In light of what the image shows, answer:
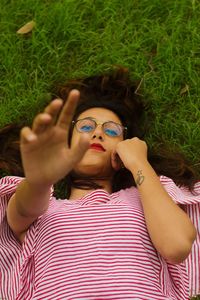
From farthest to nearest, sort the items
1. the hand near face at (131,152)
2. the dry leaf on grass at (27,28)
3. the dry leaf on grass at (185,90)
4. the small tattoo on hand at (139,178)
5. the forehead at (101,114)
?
the dry leaf on grass at (27,28) → the dry leaf on grass at (185,90) → the forehead at (101,114) → the hand near face at (131,152) → the small tattoo on hand at (139,178)

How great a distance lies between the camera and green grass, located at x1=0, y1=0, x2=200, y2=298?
4137 millimetres

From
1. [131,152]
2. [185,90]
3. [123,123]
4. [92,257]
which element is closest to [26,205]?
[92,257]

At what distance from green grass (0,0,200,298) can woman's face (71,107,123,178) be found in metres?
0.69

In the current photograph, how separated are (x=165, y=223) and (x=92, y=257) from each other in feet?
1.40

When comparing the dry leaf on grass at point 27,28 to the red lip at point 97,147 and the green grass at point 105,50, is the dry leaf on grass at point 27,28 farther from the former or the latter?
the red lip at point 97,147

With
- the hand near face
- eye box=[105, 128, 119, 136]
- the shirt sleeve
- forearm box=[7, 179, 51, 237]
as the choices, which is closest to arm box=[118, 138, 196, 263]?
the hand near face

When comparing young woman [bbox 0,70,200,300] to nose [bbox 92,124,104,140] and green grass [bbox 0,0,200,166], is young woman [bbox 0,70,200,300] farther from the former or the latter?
green grass [bbox 0,0,200,166]

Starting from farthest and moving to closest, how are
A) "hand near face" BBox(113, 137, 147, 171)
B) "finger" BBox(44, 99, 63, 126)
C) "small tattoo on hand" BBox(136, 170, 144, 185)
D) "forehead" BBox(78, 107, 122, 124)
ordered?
1. "forehead" BBox(78, 107, 122, 124)
2. "hand near face" BBox(113, 137, 147, 171)
3. "small tattoo on hand" BBox(136, 170, 144, 185)
4. "finger" BBox(44, 99, 63, 126)

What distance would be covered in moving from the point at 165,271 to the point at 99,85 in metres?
1.32

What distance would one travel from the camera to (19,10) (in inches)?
171

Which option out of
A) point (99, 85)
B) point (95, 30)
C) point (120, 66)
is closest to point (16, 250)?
point (99, 85)

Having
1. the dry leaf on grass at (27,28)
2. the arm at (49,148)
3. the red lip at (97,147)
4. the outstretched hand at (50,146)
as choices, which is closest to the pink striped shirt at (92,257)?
the red lip at (97,147)

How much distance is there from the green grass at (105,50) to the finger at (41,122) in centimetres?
182

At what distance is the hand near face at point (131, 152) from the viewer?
336cm
